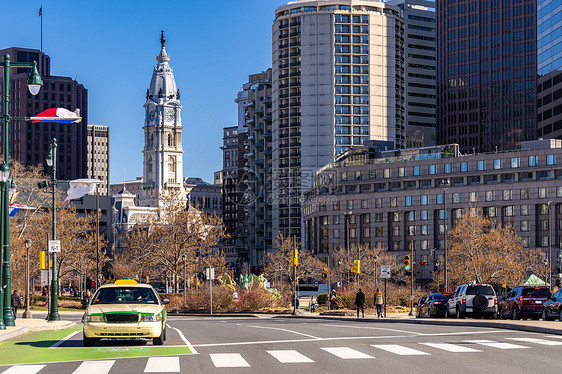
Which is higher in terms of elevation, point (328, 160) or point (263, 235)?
A: point (328, 160)

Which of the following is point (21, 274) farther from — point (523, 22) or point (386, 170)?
point (523, 22)

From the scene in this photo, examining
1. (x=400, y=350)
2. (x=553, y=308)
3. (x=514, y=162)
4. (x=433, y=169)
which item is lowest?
(x=553, y=308)

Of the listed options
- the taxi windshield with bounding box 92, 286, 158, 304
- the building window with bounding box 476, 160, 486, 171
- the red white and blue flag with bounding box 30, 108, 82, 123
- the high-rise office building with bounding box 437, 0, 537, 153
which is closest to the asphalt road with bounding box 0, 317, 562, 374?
the taxi windshield with bounding box 92, 286, 158, 304

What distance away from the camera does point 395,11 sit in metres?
180

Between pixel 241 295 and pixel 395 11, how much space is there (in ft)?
403

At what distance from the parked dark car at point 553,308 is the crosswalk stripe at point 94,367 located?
23425 millimetres

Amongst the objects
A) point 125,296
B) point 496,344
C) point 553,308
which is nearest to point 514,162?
point 553,308

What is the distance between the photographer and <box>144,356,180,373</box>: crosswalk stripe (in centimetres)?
1714

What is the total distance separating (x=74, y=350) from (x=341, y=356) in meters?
6.73

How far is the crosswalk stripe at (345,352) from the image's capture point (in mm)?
19938

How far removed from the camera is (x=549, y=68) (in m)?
146

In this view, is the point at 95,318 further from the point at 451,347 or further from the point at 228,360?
the point at 451,347

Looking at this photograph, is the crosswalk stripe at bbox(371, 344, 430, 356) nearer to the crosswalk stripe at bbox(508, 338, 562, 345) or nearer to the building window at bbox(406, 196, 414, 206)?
the crosswalk stripe at bbox(508, 338, 562, 345)

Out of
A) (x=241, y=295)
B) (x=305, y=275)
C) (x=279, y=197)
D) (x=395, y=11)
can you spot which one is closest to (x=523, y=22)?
(x=395, y=11)
